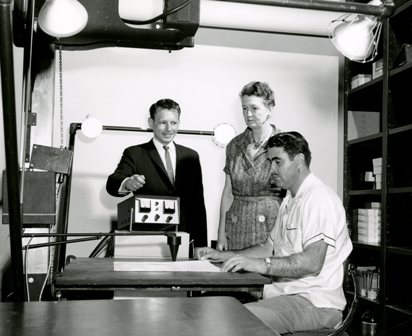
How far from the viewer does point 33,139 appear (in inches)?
74.9

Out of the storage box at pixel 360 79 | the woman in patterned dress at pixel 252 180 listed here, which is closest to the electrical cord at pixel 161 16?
the woman in patterned dress at pixel 252 180

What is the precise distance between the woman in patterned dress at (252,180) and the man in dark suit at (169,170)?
0.95 ft

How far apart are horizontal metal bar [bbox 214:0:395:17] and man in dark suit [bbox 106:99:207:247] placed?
5.11ft

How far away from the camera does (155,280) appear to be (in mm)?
1565

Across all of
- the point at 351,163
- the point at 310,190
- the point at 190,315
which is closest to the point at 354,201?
the point at 351,163

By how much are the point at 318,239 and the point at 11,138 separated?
1.41m

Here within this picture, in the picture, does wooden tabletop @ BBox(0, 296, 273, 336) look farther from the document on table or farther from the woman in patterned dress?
the woman in patterned dress

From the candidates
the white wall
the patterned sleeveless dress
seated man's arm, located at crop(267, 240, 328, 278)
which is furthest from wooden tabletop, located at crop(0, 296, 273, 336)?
the white wall

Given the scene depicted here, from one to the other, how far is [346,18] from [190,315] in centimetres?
126

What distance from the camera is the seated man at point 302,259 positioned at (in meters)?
1.79

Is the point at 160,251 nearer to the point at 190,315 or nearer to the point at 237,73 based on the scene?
the point at 190,315

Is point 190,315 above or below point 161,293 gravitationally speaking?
above

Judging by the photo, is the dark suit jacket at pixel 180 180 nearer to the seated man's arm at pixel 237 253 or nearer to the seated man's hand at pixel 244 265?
the seated man's arm at pixel 237 253

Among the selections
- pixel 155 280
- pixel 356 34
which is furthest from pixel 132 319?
pixel 356 34
